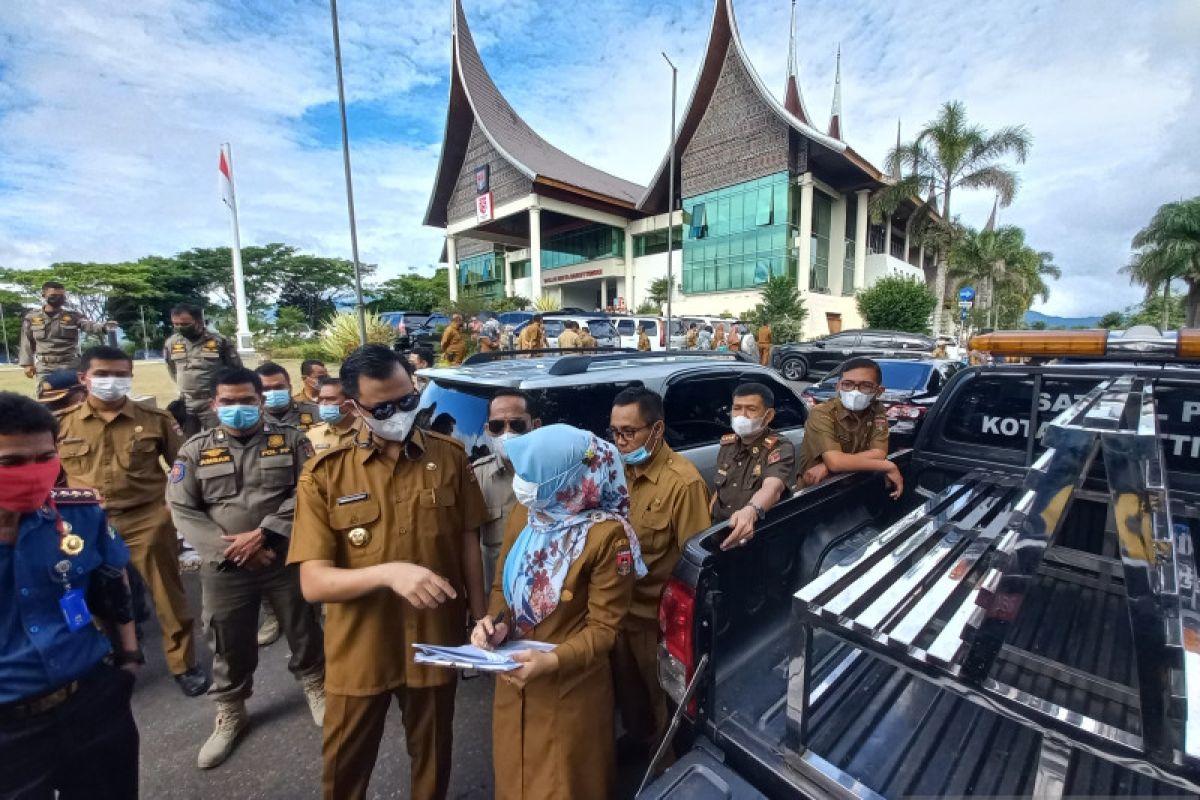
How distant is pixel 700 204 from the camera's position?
100.0ft

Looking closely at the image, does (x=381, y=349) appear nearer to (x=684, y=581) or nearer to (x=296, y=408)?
(x=684, y=581)

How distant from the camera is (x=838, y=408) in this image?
10.4ft

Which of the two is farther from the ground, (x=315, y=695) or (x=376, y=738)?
(x=376, y=738)

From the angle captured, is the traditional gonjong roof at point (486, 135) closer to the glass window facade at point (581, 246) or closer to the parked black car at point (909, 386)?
the glass window facade at point (581, 246)

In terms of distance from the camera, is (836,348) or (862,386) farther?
(836,348)

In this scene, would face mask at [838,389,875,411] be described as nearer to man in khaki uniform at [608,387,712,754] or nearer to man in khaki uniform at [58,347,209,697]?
man in khaki uniform at [608,387,712,754]

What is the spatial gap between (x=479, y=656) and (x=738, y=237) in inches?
1178

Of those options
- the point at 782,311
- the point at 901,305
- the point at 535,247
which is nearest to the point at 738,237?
the point at 782,311

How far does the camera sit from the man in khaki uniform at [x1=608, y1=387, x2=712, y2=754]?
207cm

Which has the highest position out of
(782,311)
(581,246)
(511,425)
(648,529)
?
(581,246)

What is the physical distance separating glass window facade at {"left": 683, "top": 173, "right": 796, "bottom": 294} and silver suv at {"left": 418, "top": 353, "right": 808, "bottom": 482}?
81.8ft

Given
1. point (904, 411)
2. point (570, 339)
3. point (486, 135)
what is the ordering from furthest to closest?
point (486, 135)
point (570, 339)
point (904, 411)

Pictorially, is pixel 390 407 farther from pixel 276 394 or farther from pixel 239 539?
pixel 276 394

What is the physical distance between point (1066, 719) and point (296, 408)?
4.51 meters
